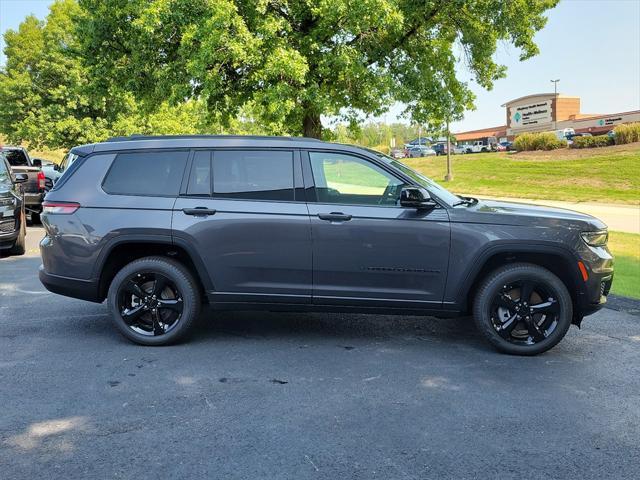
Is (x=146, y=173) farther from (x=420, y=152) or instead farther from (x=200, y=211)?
(x=420, y=152)

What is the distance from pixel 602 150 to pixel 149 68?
32126 millimetres

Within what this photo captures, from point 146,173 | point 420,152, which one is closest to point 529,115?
point 420,152

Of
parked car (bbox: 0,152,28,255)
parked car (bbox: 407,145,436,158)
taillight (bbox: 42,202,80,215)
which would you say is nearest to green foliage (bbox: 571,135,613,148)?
parked car (bbox: 407,145,436,158)

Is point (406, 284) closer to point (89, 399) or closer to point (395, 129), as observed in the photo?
point (89, 399)

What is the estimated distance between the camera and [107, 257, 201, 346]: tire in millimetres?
5121

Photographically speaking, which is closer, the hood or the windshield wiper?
the hood

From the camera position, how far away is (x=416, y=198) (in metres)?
4.86

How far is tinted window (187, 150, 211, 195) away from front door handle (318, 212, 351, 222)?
3.46ft

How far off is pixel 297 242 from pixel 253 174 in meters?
0.74

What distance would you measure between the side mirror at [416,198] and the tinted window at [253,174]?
99cm

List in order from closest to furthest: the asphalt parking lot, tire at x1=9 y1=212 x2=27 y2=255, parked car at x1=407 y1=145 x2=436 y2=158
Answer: the asphalt parking lot, tire at x1=9 y1=212 x2=27 y2=255, parked car at x1=407 y1=145 x2=436 y2=158

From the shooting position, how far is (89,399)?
3947 millimetres

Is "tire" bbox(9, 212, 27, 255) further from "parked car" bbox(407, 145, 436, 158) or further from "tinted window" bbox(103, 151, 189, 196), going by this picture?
"parked car" bbox(407, 145, 436, 158)

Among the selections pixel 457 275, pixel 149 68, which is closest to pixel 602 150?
pixel 149 68
